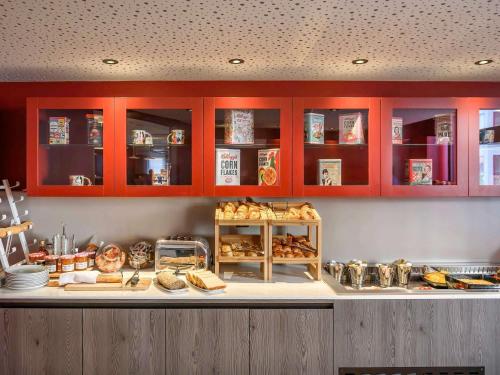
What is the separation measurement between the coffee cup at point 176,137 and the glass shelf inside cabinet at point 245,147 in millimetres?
223

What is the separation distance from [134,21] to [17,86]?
1.47m

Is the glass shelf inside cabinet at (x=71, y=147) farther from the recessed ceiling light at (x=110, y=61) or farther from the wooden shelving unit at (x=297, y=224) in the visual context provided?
the wooden shelving unit at (x=297, y=224)

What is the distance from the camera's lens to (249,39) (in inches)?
70.4

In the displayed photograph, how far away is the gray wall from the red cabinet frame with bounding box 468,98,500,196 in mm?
376

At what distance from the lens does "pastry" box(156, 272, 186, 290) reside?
6.51 ft

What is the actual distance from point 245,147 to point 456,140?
136cm

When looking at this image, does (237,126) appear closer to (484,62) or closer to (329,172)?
(329,172)

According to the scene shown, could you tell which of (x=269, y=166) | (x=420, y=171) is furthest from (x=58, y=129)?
(x=420, y=171)

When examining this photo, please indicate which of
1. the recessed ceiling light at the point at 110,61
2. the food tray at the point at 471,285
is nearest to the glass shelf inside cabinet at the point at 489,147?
the food tray at the point at 471,285

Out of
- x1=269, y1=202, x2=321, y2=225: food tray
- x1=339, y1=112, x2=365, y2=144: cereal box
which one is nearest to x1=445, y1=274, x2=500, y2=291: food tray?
x1=269, y1=202, x2=321, y2=225: food tray

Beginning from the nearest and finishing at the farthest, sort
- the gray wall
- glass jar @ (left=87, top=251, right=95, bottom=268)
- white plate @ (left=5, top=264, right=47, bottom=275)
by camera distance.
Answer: white plate @ (left=5, top=264, right=47, bottom=275) → glass jar @ (left=87, top=251, right=95, bottom=268) → the gray wall

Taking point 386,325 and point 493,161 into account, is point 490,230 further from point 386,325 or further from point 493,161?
point 386,325

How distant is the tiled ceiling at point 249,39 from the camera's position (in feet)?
4.83

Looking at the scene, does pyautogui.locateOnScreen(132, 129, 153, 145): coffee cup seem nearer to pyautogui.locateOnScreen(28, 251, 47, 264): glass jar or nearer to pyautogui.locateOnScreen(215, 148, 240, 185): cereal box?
pyautogui.locateOnScreen(215, 148, 240, 185): cereal box
